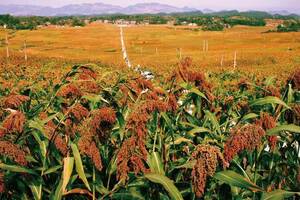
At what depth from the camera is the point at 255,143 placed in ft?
3.68

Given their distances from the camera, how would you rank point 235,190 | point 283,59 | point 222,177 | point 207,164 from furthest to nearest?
point 283,59 → point 235,190 → point 222,177 → point 207,164

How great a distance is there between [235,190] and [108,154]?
109cm

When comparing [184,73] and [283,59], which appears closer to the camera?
[184,73]

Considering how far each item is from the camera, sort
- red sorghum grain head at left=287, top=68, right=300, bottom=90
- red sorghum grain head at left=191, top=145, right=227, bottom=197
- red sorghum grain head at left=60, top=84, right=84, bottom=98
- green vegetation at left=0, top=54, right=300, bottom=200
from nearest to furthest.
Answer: red sorghum grain head at left=191, top=145, right=227, bottom=197
green vegetation at left=0, top=54, right=300, bottom=200
red sorghum grain head at left=60, top=84, right=84, bottom=98
red sorghum grain head at left=287, top=68, right=300, bottom=90

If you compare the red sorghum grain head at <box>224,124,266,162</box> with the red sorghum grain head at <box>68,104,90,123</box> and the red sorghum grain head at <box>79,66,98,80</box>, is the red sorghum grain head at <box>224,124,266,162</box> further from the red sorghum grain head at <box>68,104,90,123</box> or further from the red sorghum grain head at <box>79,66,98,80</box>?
the red sorghum grain head at <box>79,66,98,80</box>

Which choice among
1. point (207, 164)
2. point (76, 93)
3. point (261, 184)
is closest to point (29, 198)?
point (76, 93)

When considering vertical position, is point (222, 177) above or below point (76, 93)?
below

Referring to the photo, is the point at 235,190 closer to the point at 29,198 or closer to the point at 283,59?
the point at 29,198

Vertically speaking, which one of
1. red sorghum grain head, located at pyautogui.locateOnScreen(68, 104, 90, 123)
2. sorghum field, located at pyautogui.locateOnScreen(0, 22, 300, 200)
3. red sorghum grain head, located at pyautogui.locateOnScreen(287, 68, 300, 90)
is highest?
red sorghum grain head, located at pyautogui.locateOnScreen(287, 68, 300, 90)

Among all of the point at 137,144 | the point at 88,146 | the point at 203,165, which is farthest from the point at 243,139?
the point at 88,146

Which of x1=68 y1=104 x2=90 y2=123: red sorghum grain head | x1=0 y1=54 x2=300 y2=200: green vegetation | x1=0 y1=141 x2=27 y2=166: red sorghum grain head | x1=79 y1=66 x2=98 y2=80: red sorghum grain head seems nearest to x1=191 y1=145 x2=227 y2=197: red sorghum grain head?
x1=0 y1=54 x2=300 y2=200: green vegetation

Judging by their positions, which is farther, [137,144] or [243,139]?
[137,144]

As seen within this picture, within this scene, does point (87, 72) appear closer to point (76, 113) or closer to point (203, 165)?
point (76, 113)

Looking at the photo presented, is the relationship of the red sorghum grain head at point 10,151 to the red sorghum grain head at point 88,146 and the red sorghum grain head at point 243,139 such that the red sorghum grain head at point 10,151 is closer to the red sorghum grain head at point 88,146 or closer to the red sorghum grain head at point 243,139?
the red sorghum grain head at point 88,146
